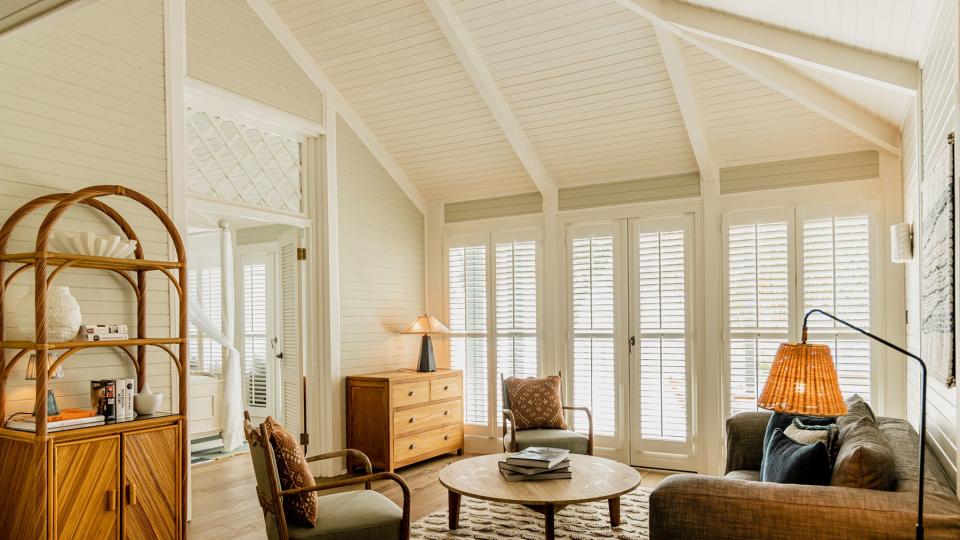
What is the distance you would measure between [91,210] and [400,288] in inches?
118

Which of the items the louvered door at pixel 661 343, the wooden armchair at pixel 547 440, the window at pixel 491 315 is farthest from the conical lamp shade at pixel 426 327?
the louvered door at pixel 661 343

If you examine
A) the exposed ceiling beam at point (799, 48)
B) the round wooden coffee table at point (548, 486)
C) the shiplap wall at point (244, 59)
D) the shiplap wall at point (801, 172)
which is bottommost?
the round wooden coffee table at point (548, 486)

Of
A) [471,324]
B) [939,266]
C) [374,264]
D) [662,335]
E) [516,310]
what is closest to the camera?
[939,266]

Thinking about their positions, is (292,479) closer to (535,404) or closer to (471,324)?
(535,404)

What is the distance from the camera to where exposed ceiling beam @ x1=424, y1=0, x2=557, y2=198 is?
4.75 m

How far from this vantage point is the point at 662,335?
18.5ft

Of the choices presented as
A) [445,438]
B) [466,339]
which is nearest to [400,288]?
[466,339]

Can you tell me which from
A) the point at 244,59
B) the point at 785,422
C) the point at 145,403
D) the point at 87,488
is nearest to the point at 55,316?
the point at 145,403

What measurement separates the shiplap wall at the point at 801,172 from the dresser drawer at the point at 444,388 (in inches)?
114

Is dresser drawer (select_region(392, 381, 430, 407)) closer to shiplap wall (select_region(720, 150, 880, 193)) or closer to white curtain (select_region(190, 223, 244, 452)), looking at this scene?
white curtain (select_region(190, 223, 244, 452))

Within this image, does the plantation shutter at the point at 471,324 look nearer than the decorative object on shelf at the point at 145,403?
No

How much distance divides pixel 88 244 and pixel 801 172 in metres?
4.82

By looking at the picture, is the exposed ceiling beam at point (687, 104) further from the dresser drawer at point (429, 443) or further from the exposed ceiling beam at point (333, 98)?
the dresser drawer at point (429, 443)

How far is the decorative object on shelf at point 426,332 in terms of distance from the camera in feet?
20.0
